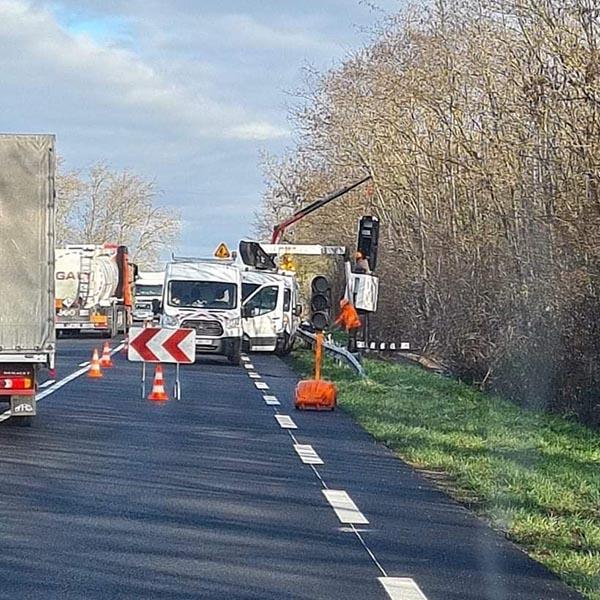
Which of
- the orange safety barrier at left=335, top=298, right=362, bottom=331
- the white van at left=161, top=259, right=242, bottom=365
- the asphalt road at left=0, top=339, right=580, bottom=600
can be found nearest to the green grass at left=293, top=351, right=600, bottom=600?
the asphalt road at left=0, top=339, right=580, bottom=600

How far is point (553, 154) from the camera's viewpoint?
20.9 metres

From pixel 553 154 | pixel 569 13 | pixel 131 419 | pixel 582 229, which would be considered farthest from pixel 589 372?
pixel 131 419

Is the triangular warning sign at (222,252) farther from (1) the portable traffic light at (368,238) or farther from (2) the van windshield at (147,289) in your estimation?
(2) the van windshield at (147,289)

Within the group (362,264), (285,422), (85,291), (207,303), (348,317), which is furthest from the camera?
(85,291)

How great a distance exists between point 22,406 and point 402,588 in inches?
373

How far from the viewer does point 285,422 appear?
18.8 m

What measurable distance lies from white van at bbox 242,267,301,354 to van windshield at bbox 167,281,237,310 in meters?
3.40

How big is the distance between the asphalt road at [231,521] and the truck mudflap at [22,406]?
0.24 m

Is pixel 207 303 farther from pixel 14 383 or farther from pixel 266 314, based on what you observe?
pixel 14 383

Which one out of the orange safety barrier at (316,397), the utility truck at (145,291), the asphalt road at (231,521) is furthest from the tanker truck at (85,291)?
the asphalt road at (231,521)

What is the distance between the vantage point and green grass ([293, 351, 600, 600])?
10031 millimetres

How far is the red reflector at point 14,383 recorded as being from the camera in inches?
658

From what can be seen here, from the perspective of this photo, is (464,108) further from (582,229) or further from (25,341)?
(25,341)

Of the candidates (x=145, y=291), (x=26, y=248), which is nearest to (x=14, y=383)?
(x=26, y=248)
